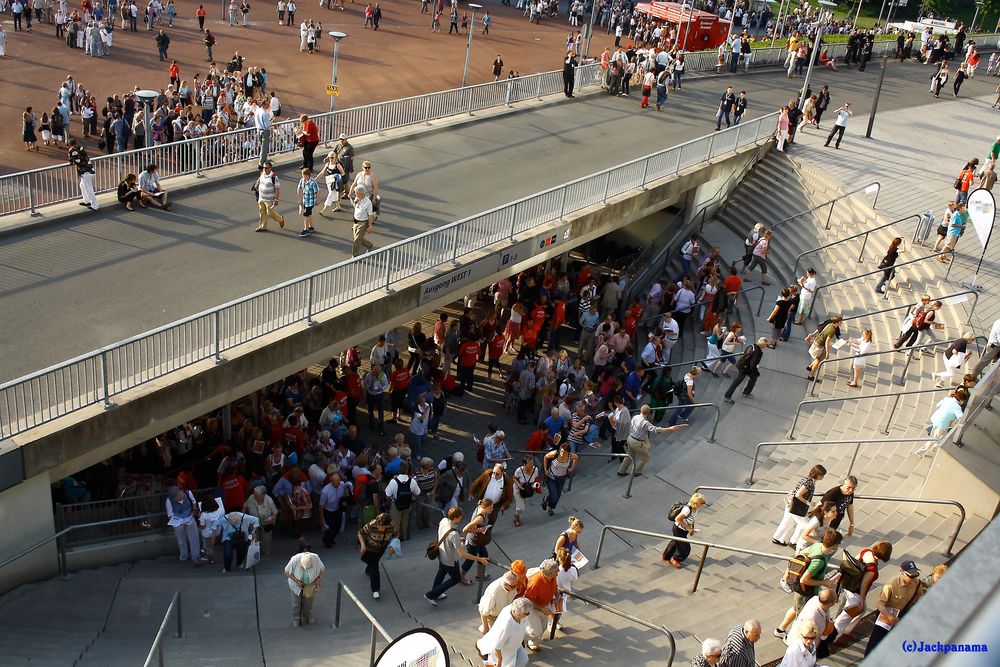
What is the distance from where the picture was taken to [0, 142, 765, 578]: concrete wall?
459 inches

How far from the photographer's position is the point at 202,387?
13.3m

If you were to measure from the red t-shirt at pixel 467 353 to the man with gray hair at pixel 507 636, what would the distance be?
1008 cm

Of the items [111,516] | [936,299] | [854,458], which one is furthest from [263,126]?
[936,299]

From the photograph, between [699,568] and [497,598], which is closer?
[497,598]

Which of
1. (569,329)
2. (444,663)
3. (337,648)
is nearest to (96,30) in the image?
(569,329)

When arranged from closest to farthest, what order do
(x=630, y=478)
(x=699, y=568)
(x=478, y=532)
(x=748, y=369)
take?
(x=478, y=532), (x=699, y=568), (x=630, y=478), (x=748, y=369)

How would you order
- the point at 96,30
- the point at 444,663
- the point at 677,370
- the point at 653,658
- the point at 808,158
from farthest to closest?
the point at 96,30 < the point at 808,158 < the point at 677,370 < the point at 653,658 < the point at 444,663

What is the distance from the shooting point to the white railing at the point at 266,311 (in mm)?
11641

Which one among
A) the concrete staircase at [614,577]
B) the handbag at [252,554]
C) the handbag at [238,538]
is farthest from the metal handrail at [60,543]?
the handbag at [252,554]

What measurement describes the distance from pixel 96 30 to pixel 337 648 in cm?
3177

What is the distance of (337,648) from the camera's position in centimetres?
1120

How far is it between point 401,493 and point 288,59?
31051mm

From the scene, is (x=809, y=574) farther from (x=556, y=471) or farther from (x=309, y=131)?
(x=309, y=131)

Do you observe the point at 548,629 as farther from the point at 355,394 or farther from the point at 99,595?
the point at 355,394
